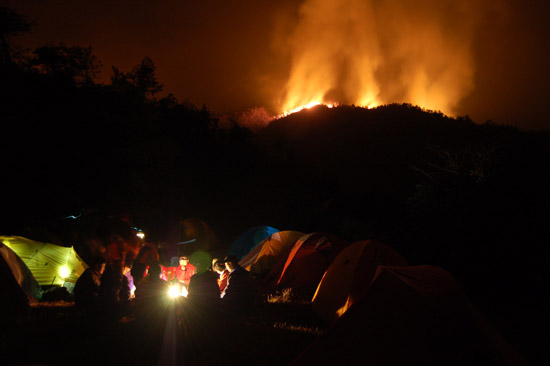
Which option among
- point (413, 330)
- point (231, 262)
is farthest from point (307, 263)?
point (413, 330)

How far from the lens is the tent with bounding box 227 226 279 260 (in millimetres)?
15141

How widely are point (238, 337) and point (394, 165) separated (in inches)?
1503

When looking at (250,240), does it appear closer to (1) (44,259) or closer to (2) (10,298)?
(1) (44,259)

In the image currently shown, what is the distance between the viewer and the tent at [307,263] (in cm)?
1020

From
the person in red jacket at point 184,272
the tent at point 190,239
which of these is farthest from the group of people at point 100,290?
the tent at point 190,239

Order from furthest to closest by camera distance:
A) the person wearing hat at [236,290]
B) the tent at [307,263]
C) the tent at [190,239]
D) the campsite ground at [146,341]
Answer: the tent at [190,239]
the tent at [307,263]
the person wearing hat at [236,290]
the campsite ground at [146,341]

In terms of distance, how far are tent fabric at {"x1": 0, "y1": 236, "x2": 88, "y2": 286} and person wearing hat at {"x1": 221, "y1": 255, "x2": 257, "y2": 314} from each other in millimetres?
5827

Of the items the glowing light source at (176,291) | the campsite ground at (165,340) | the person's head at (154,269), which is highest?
the person's head at (154,269)

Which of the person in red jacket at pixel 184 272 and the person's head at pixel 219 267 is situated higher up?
the person's head at pixel 219 267

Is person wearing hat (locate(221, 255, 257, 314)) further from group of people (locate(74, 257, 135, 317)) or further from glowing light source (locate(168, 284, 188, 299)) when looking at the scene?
group of people (locate(74, 257, 135, 317))

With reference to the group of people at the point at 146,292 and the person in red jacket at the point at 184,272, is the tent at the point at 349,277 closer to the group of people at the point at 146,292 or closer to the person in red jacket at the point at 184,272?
the group of people at the point at 146,292

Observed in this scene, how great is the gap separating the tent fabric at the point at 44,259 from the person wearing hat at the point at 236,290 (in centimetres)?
583

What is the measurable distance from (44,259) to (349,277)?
333 inches

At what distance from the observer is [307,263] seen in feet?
33.8
